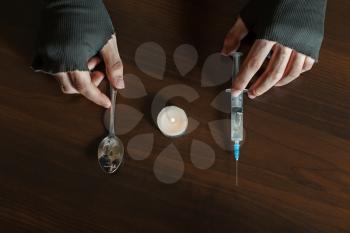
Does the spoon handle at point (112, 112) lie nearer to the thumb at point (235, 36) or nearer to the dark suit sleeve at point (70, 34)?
the dark suit sleeve at point (70, 34)

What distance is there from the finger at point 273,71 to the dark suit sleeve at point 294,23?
0.05 ft

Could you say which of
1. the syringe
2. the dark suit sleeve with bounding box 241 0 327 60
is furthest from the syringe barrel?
the dark suit sleeve with bounding box 241 0 327 60

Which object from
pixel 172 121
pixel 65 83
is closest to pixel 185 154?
pixel 172 121

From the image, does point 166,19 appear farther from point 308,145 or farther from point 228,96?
point 308,145

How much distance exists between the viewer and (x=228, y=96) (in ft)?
2.36

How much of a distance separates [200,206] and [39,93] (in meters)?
0.41

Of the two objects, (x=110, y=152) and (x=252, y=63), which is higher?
(x=252, y=63)

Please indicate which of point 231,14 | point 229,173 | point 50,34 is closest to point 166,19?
point 231,14

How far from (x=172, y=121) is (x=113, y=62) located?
0.17 m

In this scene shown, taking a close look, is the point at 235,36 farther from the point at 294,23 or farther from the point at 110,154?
the point at 110,154

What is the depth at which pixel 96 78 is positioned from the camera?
74 cm

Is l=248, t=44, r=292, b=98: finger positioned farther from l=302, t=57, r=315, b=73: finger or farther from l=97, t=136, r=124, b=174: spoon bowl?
l=97, t=136, r=124, b=174: spoon bowl

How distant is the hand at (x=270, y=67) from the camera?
2.20ft

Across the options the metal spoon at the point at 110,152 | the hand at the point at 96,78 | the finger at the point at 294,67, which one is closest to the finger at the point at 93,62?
the hand at the point at 96,78
